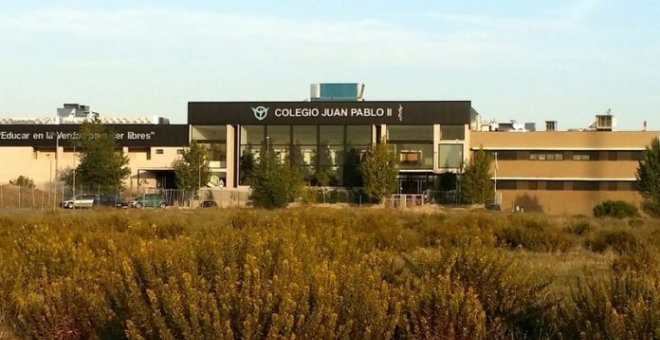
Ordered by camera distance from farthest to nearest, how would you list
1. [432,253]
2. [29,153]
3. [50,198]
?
[29,153] < [50,198] < [432,253]

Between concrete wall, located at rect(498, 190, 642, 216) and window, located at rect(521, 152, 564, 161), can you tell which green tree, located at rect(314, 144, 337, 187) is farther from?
window, located at rect(521, 152, 564, 161)

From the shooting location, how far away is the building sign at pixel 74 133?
89250 mm

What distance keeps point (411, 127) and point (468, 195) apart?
13.2 m

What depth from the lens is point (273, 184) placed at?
68125mm

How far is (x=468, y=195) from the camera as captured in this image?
242ft

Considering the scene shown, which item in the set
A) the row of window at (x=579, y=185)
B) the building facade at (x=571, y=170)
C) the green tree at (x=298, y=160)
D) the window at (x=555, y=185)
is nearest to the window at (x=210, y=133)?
the green tree at (x=298, y=160)

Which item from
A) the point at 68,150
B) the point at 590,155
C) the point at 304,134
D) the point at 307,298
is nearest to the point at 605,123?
the point at 590,155

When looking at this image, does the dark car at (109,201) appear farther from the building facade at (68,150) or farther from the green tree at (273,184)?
the building facade at (68,150)

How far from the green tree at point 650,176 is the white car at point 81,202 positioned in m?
43.3

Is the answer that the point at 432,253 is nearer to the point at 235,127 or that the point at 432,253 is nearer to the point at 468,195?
the point at 468,195

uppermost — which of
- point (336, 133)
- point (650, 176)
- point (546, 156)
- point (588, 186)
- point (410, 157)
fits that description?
point (336, 133)

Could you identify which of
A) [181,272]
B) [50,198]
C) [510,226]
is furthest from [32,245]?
[50,198]

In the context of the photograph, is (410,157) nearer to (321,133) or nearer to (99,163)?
(321,133)

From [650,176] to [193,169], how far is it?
39.5 meters
